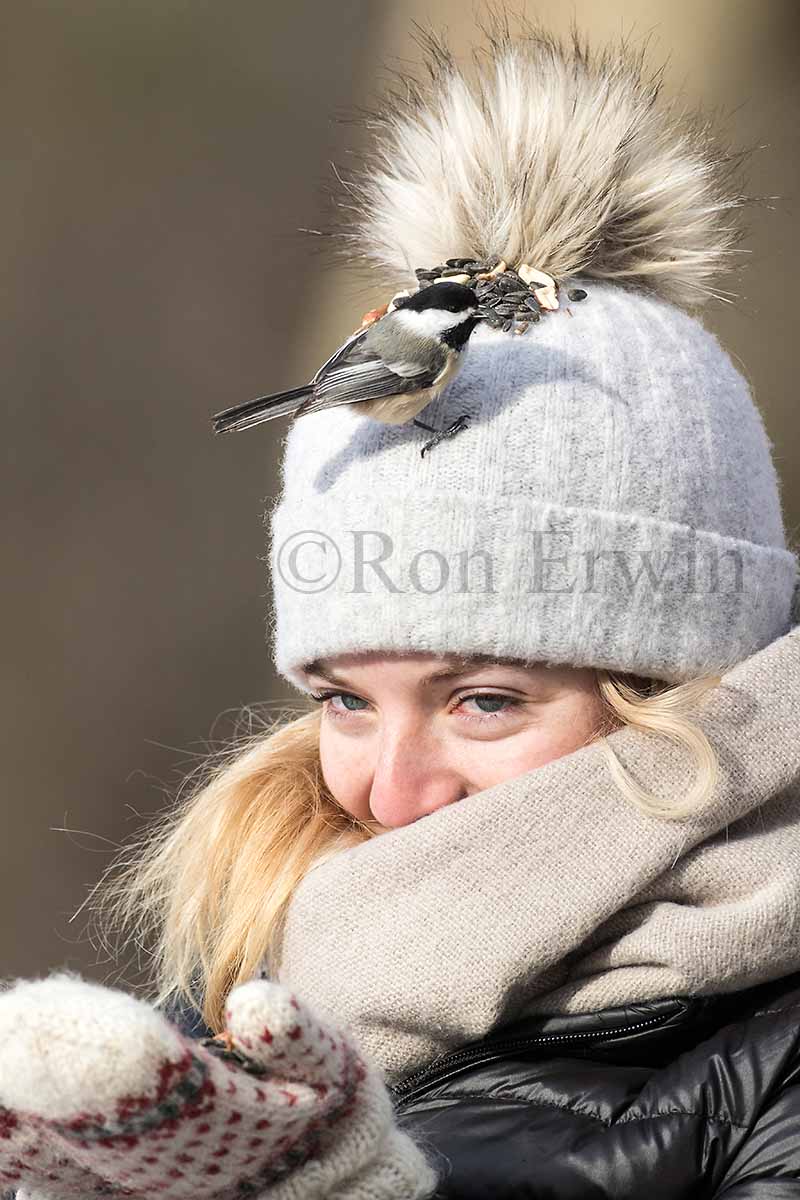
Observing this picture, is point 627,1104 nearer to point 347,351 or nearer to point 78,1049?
point 78,1049

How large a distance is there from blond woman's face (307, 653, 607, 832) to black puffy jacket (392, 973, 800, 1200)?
0.23m

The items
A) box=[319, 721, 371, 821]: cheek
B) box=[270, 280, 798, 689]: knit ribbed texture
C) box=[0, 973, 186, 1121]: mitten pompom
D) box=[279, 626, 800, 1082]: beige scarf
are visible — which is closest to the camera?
box=[0, 973, 186, 1121]: mitten pompom

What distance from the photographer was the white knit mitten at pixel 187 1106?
73cm

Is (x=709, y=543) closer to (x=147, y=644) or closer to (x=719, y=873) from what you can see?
(x=719, y=873)

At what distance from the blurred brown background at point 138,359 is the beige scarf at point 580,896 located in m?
2.16

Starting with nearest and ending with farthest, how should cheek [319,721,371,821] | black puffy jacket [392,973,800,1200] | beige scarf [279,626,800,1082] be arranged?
black puffy jacket [392,973,800,1200] < beige scarf [279,626,800,1082] < cheek [319,721,371,821]

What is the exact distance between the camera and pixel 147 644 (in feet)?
11.3

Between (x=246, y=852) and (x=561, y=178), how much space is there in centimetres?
85

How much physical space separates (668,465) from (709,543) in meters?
0.09

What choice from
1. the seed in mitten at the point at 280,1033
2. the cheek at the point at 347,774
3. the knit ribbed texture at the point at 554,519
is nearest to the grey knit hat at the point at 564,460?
the knit ribbed texture at the point at 554,519

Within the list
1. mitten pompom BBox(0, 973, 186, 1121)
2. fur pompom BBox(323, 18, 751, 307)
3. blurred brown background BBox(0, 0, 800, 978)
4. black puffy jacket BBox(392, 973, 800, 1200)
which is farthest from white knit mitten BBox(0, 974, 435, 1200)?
blurred brown background BBox(0, 0, 800, 978)

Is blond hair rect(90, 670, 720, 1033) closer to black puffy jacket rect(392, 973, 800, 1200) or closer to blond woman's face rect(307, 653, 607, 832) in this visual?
blond woman's face rect(307, 653, 607, 832)

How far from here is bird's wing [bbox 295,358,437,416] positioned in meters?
1.22

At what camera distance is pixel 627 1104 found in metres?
1.08
